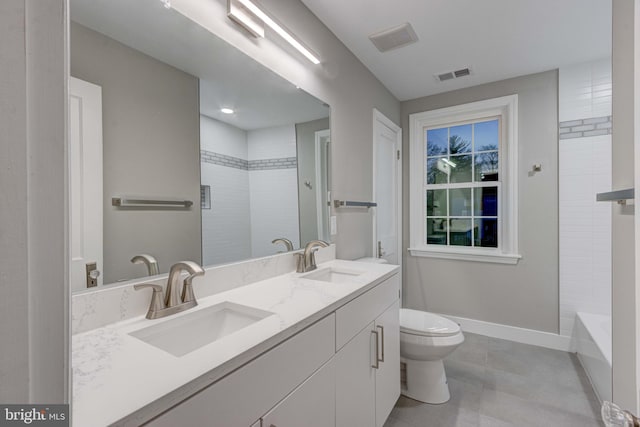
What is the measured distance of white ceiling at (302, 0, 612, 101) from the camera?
180cm

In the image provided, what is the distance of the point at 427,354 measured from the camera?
5.95ft

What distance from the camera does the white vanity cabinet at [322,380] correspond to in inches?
25.9

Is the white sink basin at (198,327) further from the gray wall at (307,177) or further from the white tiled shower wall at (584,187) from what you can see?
the white tiled shower wall at (584,187)

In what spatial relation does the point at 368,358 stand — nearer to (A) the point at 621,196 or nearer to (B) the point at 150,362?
(B) the point at 150,362

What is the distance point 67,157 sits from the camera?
308 mm

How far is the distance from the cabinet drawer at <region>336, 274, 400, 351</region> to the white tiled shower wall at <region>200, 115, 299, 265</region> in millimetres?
537

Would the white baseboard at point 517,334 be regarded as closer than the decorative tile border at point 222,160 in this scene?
No

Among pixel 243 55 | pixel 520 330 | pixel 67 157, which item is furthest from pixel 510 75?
pixel 67 157

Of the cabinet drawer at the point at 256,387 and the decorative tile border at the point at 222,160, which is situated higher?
the decorative tile border at the point at 222,160

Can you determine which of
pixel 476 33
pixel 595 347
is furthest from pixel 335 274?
pixel 476 33

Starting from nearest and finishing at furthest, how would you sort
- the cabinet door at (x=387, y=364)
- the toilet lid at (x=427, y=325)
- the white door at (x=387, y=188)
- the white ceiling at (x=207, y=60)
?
the white ceiling at (x=207, y=60)
the cabinet door at (x=387, y=364)
the toilet lid at (x=427, y=325)
the white door at (x=387, y=188)

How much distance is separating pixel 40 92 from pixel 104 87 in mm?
793

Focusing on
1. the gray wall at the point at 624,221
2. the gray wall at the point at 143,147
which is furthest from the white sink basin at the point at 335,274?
the gray wall at the point at 624,221

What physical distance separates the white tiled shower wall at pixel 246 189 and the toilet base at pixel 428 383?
3.88 feet
